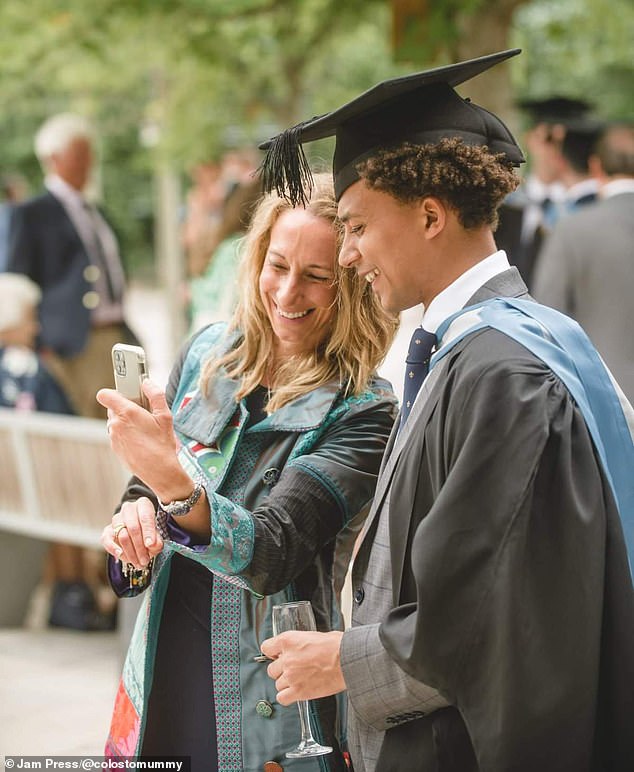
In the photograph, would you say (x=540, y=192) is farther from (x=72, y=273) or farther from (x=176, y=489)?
(x=176, y=489)

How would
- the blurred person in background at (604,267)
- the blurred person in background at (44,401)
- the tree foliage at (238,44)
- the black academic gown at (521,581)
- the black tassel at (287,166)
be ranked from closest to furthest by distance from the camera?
the black academic gown at (521,581), the black tassel at (287,166), the blurred person in background at (604,267), the tree foliage at (238,44), the blurred person in background at (44,401)

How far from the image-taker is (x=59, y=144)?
7113 mm

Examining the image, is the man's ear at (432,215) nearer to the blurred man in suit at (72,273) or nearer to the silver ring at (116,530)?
the silver ring at (116,530)

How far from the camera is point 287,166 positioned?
205cm

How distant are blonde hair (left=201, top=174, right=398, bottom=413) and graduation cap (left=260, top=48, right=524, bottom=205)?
327 millimetres

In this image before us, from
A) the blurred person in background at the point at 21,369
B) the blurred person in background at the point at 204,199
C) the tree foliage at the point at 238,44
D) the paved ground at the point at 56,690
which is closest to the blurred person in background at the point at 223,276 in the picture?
the tree foliage at the point at 238,44

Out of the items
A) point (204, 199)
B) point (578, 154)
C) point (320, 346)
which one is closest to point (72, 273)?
point (578, 154)

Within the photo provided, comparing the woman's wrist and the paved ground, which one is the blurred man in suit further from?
the woman's wrist

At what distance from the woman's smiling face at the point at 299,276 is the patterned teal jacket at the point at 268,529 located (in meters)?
0.15

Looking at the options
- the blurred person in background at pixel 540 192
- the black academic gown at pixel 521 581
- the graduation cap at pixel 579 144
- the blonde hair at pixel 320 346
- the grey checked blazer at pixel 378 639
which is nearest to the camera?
the black academic gown at pixel 521 581

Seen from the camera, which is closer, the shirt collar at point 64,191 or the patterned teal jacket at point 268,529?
the patterned teal jacket at point 268,529

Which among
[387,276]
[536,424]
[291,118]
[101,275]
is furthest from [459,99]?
[291,118]

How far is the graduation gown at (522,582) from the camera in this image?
161cm

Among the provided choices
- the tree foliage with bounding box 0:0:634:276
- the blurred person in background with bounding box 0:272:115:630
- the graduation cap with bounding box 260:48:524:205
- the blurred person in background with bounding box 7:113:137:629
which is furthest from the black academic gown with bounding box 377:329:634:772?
the blurred person in background with bounding box 7:113:137:629
